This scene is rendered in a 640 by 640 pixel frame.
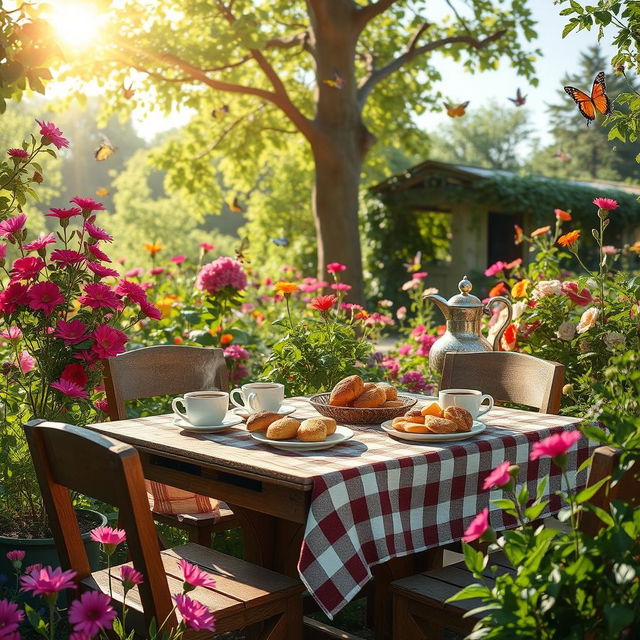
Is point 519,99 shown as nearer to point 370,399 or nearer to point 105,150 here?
point 105,150

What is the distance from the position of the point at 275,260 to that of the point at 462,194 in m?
4.01

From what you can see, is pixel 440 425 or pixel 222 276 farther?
pixel 222 276

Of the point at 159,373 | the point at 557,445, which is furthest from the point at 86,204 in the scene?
the point at 557,445

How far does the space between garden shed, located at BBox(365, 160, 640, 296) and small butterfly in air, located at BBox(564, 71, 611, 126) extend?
1307 centimetres

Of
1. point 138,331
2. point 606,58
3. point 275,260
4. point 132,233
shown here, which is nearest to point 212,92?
point 275,260

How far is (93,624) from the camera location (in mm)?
1702

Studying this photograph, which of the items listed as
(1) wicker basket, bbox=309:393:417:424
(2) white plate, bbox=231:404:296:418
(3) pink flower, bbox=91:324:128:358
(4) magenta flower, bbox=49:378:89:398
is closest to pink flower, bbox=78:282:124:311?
(3) pink flower, bbox=91:324:128:358

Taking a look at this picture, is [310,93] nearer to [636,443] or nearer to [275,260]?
[275,260]

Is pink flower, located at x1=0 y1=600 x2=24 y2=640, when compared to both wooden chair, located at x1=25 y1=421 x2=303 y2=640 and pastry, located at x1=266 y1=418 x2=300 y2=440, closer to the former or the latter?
wooden chair, located at x1=25 y1=421 x2=303 y2=640

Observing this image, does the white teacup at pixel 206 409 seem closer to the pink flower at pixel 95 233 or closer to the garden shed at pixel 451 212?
the pink flower at pixel 95 233

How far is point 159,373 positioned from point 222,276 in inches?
75.2

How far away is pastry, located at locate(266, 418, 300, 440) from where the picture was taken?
2600 millimetres

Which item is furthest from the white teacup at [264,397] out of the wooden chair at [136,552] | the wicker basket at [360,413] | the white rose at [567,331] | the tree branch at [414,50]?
the tree branch at [414,50]

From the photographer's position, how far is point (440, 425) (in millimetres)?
2637
